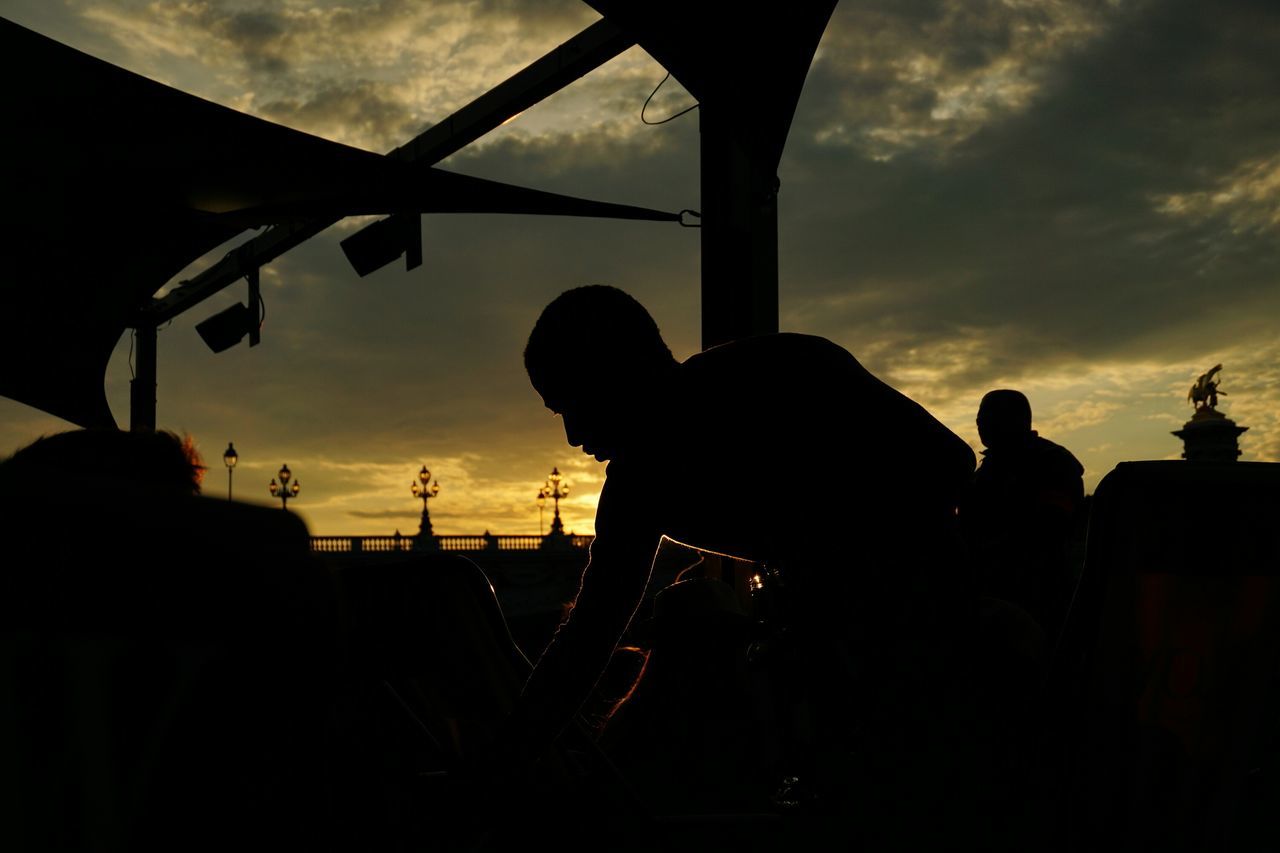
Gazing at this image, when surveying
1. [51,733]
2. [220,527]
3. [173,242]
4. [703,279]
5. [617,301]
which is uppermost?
[173,242]

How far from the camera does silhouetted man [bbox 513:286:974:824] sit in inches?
70.6

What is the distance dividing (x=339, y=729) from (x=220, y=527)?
2.38 ft

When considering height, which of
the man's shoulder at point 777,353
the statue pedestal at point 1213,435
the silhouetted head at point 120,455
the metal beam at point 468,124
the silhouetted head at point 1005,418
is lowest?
the silhouetted head at point 120,455

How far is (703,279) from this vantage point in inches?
230

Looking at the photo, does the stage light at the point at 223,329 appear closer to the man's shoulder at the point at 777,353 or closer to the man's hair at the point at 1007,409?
the man's hair at the point at 1007,409

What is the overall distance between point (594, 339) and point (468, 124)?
8209 mm

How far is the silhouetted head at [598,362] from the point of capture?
1.87 meters

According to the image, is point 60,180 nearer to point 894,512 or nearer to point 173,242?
point 173,242

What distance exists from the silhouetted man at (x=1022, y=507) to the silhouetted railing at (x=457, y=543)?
29.2 meters

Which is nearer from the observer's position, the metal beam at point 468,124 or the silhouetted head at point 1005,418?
the silhouetted head at point 1005,418

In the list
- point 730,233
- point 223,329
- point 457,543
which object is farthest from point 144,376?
point 457,543

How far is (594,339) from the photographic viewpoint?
74.9 inches

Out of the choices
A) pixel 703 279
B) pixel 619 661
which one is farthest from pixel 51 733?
pixel 703 279

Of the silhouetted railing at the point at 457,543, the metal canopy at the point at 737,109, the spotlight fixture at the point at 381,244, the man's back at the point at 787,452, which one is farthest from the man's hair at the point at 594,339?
the silhouetted railing at the point at 457,543
